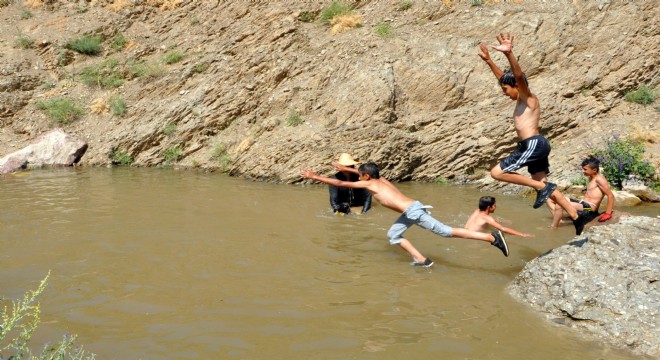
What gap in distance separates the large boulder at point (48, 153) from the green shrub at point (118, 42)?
16.0ft

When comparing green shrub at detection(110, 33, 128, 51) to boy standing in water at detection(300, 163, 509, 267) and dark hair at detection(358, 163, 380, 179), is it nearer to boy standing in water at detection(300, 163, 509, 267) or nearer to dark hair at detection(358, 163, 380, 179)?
boy standing in water at detection(300, 163, 509, 267)

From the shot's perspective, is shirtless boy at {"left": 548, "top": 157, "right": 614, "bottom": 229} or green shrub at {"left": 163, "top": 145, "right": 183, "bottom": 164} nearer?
shirtless boy at {"left": 548, "top": 157, "right": 614, "bottom": 229}

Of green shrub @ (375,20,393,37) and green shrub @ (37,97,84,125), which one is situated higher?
green shrub @ (375,20,393,37)

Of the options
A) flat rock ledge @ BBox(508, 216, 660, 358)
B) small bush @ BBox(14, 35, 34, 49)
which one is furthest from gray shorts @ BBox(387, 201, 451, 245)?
small bush @ BBox(14, 35, 34, 49)

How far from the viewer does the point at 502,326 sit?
390cm

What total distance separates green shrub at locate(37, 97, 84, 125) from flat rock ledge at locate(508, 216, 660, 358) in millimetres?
14405

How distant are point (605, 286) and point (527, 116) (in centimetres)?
179

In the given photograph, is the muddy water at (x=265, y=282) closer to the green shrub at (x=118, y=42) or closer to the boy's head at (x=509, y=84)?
the boy's head at (x=509, y=84)

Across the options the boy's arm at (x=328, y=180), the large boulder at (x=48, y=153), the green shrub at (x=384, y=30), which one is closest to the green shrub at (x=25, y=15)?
the large boulder at (x=48, y=153)

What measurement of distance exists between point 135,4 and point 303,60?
28.5 ft

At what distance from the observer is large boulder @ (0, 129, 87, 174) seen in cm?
1295

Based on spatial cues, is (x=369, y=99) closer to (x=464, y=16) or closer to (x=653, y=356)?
(x=464, y=16)

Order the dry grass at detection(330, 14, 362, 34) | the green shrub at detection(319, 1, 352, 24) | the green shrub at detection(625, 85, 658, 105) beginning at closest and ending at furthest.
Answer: the green shrub at detection(625, 85, 658, 105) < the dry grass at detection(330, 14, 362, 34) < the green shrub at detection(319, 1, 352, 24)

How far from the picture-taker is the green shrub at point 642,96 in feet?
40.6
